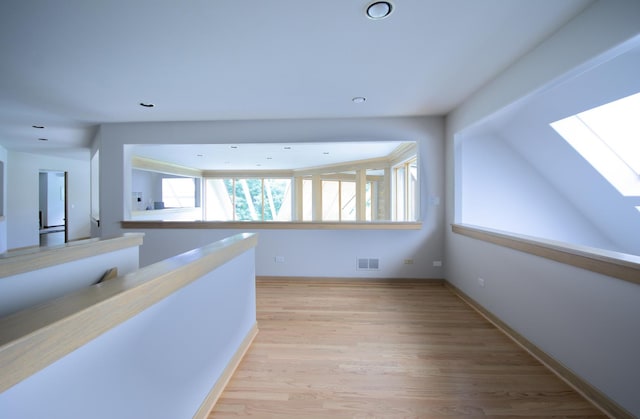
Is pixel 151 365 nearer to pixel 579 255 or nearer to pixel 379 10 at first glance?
pixel 379 10

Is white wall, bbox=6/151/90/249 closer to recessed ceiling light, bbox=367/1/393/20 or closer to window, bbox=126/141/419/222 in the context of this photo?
window, bbox=126/141/419/222

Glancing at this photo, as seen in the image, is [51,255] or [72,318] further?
[51,255]

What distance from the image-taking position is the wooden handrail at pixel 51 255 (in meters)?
1.25

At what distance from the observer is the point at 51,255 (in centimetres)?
145

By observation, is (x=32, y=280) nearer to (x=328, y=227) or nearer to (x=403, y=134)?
(x=328, y=227)

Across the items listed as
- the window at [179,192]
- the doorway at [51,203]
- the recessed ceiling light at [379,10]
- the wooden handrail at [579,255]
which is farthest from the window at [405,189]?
the doorway at [51,203]

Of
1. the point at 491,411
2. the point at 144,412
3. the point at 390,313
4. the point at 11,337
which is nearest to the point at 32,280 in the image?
the point at 144,412

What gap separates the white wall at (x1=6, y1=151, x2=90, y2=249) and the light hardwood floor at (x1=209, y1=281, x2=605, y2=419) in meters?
7.40

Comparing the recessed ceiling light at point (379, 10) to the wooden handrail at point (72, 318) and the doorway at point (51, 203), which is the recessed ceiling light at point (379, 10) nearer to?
the wooden handrail at point (72, 318)

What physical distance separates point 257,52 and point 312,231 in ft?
8.06

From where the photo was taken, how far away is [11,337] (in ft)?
1.86

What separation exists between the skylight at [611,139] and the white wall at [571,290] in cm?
102

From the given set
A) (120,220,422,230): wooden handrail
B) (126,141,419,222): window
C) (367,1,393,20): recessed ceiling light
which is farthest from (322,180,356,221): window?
(367,1,393,20): recessed ceiling light

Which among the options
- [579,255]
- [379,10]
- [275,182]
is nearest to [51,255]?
[379,10]
